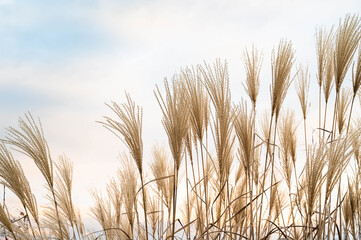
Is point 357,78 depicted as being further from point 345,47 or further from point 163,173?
point 163,173

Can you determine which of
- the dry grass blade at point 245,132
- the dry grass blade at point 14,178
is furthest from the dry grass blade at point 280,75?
the dry grass blade at point 14,178

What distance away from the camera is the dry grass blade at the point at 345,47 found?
226cm

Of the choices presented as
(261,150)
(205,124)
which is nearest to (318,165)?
(205,124)

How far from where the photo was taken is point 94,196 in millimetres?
3121

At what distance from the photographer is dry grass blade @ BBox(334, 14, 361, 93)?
226 cm

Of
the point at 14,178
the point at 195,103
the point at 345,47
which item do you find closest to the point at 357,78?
the point at 345,47

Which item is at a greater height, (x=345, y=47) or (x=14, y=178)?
(x=345, y=47)

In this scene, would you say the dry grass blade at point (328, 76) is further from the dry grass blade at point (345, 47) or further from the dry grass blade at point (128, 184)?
the dry grass blade at point (128, 184)

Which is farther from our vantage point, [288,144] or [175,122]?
[288,144]

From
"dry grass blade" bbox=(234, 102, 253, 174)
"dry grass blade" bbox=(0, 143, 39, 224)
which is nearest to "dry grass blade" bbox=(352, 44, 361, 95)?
"dry grass blade" bbox=(234, 102, 253, 174)

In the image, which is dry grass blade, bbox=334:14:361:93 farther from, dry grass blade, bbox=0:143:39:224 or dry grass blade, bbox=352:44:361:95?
dry grass blade, bbox=0:143:39:224

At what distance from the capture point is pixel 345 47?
2262 millimetres

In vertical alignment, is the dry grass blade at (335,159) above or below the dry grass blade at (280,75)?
below

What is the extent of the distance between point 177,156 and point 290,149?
1465mm
